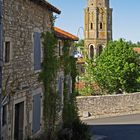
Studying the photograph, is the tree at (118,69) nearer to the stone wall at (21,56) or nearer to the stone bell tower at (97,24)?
the stone wall at (21,56)

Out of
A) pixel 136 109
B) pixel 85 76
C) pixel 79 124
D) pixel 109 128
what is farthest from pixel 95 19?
pixel 79 124

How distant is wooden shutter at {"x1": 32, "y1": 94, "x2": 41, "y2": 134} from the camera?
13703 millimetres

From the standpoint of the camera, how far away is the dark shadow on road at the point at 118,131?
21531 millimetres

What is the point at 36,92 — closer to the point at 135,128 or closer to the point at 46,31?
the point at 46,31

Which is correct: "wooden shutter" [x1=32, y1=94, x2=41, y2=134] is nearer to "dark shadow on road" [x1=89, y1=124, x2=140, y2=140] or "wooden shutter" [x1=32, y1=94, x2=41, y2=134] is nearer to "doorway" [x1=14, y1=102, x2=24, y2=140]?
"doorway" [x1=14, y1=102, x2=24, y2=140]

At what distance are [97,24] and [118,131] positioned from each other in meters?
67.9

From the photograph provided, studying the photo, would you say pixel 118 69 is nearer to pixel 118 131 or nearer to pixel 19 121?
pixel 118 131

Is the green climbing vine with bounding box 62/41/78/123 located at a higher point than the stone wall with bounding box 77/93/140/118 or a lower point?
higher

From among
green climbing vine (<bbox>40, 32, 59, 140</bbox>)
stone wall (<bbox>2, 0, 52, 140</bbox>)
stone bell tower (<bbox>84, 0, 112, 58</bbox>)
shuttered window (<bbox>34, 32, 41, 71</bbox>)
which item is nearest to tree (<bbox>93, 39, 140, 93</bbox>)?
green climbing vine (<bbox>40, 32, 59, 140</bbox>)

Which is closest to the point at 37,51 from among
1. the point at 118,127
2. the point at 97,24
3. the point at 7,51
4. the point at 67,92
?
the point at 7,51

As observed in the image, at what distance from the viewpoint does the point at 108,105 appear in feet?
99.6

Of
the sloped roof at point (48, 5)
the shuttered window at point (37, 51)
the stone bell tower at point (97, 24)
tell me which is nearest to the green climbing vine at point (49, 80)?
the shuttered window at point (37, 51)

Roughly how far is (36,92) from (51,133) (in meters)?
2.65

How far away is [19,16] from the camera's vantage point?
38.4ft
